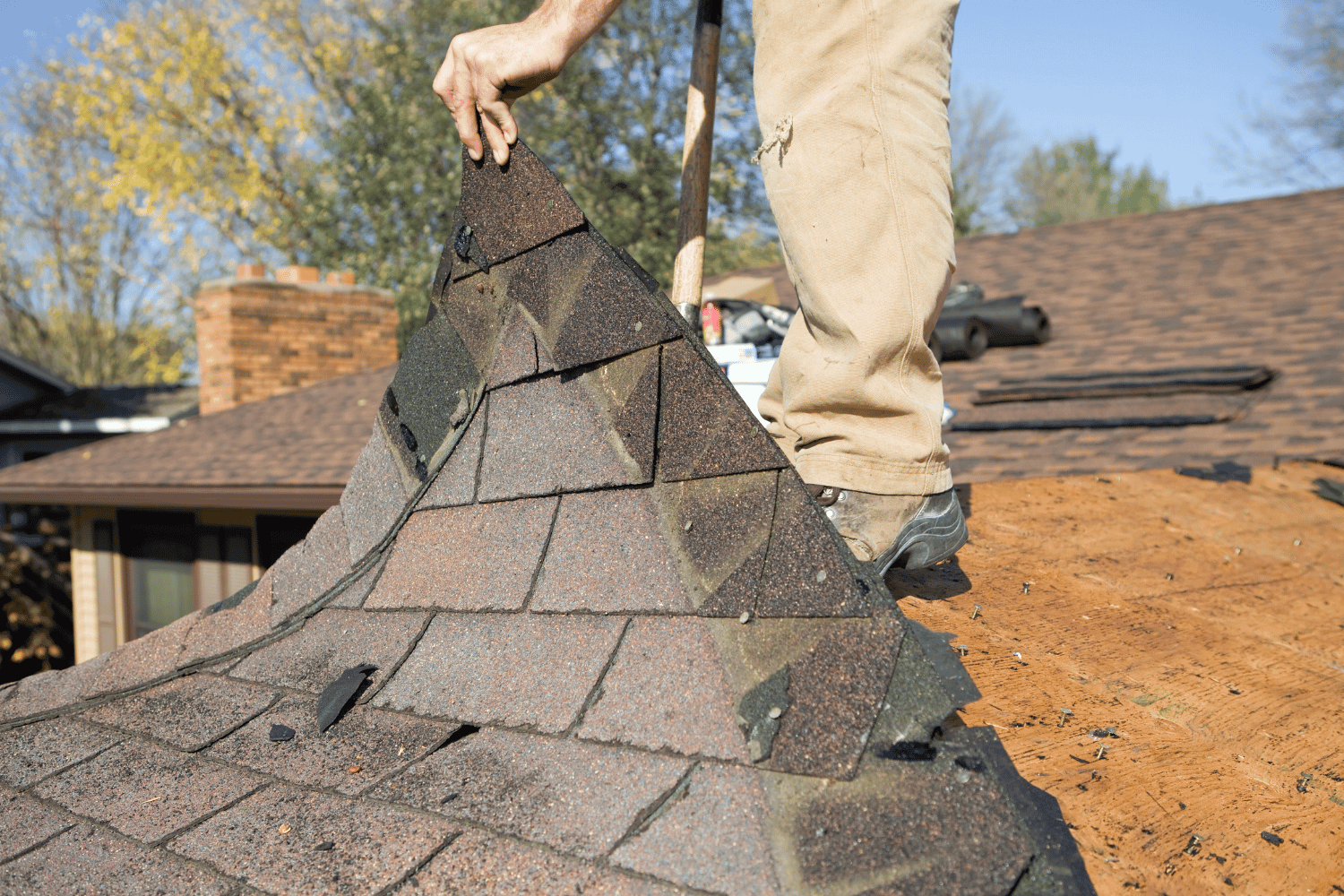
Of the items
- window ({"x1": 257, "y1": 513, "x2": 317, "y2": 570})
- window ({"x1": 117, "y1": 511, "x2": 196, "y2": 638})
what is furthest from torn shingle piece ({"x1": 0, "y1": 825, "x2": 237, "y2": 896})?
window ({"x1": 117, "y1": 511, "x2": 196, "y2": 638})

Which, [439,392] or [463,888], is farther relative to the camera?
[439,392]

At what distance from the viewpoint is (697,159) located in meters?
2.01

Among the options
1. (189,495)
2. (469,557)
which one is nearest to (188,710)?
(469,557)

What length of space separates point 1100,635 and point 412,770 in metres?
1.24

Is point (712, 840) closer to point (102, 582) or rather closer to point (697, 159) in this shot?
point (697, 159)

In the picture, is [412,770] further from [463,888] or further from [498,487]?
[498,487]

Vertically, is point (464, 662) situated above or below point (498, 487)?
below

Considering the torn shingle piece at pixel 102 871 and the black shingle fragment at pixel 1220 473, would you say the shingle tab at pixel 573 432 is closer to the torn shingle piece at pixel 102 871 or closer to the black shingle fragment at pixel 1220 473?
the torn shingle piece at pixel 102 871

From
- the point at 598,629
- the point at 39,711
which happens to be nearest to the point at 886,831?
the point at 598,629

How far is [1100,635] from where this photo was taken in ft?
5.74

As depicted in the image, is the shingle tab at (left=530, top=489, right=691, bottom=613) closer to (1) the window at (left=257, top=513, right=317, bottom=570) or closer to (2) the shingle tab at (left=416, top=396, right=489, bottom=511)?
(2) the shingle tab at (left=416, top=396, right=489, bottom=511)

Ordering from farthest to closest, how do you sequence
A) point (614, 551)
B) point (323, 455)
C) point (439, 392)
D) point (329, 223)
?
point (329, 223)
point (323, 455)
point (439, 392)
point (614, 551)

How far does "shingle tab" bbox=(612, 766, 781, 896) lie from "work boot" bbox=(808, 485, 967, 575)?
0.68 metres

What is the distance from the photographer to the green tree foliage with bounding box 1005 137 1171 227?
39.3 meters
